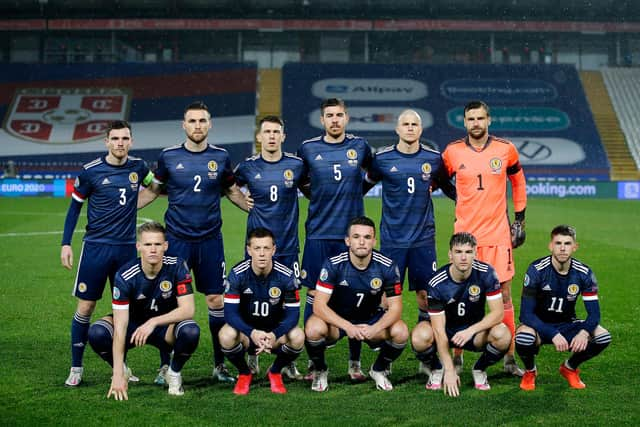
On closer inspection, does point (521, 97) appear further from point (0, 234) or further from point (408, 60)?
point (0, 234)

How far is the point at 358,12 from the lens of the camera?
36594 millimetres

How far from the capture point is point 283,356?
215 inches

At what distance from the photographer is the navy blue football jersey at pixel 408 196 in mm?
6031

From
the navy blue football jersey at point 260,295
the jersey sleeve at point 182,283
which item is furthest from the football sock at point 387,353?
the jersey sleeve at point 182,283

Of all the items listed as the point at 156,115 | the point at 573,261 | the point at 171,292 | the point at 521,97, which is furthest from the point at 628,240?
the point at 156,115

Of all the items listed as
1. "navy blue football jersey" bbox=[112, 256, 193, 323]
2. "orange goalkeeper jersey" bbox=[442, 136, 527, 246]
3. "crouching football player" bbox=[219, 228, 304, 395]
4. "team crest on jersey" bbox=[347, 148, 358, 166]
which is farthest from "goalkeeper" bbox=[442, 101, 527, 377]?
"navy blue football jersey" bbox=[112, 256, 193, 323]

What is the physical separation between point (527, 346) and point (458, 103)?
1229 inches

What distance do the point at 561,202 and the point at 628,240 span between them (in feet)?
33.6

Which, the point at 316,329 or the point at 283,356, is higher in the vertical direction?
the point at 316,329

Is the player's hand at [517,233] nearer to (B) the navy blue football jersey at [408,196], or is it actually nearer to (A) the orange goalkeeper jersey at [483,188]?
(A) the orange goalkeeper jersey at [483,188]

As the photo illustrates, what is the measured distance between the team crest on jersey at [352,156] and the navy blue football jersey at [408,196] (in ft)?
0.51

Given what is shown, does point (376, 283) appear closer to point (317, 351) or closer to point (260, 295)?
point (317, 351)

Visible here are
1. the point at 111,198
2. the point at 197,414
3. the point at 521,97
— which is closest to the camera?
the point at 197,414

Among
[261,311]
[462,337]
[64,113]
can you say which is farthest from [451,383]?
[64,113]
